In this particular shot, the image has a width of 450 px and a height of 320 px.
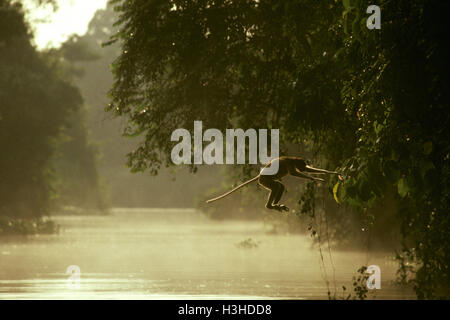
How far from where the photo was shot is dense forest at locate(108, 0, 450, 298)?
10.8 m

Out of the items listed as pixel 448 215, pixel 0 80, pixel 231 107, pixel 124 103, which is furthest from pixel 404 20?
pixel 0 80

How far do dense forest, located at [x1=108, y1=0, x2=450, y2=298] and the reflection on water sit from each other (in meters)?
4.15

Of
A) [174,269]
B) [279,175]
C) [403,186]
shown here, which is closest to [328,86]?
[403,186]

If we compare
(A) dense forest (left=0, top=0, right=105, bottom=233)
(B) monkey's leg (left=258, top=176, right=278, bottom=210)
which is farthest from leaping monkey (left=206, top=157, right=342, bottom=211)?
(A) dense forest (left=0, top=0, right=105, bottom=233)

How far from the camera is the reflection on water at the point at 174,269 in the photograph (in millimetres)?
23328

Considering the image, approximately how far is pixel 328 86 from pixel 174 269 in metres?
18.0

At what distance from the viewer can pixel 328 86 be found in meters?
13.4

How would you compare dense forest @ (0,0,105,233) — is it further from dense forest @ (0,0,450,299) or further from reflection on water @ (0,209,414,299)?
dense forest @ (0,0,450,299)

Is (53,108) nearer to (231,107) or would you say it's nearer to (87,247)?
(87,247)

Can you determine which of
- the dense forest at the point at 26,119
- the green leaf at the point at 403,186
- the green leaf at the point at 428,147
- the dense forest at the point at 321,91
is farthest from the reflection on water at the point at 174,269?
the green leaf at the point at 428,147

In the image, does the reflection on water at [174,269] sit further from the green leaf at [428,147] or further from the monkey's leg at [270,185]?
the monkey's leg at [270,185]

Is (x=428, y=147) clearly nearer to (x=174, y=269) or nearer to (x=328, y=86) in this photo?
(x=328, y=86)

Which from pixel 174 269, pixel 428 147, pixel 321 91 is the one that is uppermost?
pixel 321 91
